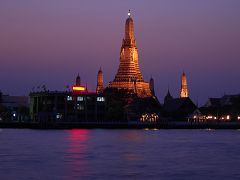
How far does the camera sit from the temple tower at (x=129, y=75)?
189m

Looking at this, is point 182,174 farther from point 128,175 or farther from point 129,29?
point 129,29

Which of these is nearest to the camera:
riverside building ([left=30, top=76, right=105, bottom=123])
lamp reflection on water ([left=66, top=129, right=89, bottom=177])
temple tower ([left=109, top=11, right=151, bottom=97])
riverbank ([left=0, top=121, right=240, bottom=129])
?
lamp reflection on water ([left=66, top=129, right=89, bottom=177])

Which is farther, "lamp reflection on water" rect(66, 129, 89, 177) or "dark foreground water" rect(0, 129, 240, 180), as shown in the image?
"lamp reflection on water" rect(66, 129, 89, 177)

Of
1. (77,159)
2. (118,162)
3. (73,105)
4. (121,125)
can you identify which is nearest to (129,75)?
(73,105)

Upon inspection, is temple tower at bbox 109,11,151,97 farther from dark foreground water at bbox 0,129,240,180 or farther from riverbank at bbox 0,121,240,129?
dark foreground water at bbox 0,129,240,180

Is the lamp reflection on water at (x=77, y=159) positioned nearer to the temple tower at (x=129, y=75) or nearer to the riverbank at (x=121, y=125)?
the riverbank at (x=121, y=125)

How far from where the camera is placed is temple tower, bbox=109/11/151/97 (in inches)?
7446

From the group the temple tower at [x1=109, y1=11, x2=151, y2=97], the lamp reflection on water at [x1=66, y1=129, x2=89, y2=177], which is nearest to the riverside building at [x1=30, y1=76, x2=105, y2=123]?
the temple tower at [x1=109, y1=11, x2=151, y2=97]

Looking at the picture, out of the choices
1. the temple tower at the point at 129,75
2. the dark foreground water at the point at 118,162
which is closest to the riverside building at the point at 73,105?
the temple tower at the point at 129,75

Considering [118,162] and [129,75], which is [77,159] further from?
[129,75]

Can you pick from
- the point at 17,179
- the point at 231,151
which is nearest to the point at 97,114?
the point at 231,151

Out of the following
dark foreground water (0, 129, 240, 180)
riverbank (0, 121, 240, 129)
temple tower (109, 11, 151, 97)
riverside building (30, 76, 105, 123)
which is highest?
temple tower (109, 11, 151, 97)

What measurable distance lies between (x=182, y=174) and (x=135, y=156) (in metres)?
15.1

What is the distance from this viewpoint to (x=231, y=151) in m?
67.9
